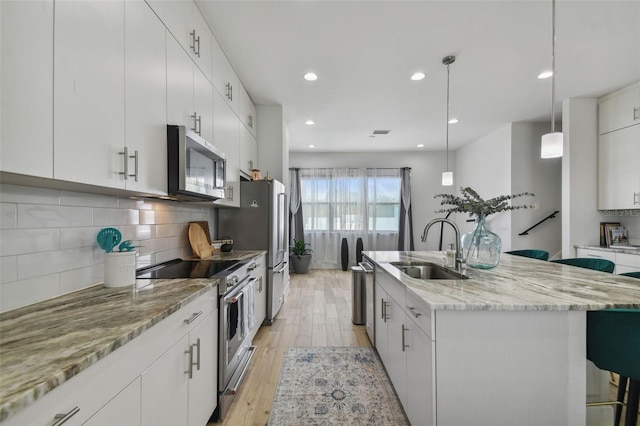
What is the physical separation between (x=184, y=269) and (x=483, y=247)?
2132mm

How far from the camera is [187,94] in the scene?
188cm

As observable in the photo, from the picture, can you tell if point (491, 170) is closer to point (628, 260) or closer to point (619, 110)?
point (619, 110)

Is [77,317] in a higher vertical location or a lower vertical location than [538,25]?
lower

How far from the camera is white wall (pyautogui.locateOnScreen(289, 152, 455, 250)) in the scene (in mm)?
6637

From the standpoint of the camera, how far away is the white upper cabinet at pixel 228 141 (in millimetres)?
2426

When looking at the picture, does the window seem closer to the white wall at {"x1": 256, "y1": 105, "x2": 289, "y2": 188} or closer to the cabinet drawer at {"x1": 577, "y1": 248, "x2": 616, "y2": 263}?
the white wall at {"x1": 256, "y1": 105, "x2": 289, "y2": 188}

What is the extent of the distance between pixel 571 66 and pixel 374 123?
2.51 metres

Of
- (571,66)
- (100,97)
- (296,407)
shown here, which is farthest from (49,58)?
(571,66)

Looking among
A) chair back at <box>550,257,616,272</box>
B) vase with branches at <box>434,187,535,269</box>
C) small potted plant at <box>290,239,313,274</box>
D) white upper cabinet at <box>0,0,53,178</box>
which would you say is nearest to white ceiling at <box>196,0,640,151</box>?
vase with branches at <box>434,187,535,269</box>

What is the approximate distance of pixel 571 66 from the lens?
2902mm

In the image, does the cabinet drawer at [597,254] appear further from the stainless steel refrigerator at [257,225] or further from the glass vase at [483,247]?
the stainless steel refrigerator at [257,225]

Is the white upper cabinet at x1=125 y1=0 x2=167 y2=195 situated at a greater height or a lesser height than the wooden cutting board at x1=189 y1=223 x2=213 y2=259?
greater

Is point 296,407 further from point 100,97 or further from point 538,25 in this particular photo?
point 538,25

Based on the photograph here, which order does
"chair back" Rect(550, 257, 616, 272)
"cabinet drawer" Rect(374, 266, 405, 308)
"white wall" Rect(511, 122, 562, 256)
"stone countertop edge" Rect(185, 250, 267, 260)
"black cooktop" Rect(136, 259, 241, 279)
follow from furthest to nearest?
1. "white wall" Rect(511, 122, 562, 256)
2. "stone countertop edge" Rect(185, 250, 267, 260)
3. "chair back" Rect(550, 257, 616, 272)
4. "black cooktop" Rect(136, 259, 241, 279)
5. "cabinet drawer" Rect(374, 266, 405, 308)
